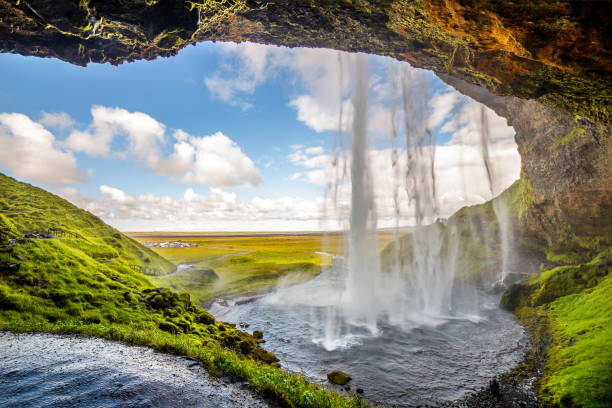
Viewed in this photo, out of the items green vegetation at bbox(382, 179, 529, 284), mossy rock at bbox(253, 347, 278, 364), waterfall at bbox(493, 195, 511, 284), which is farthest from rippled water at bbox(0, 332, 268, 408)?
waterfall at bbox(493, 195, 511, 284)

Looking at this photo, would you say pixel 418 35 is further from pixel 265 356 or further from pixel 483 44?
pixel 265 356

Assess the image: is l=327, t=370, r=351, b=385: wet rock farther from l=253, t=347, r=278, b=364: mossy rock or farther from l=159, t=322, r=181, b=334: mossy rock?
l=159, t=322, r=181, b=334: mossy rock

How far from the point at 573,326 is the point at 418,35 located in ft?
82.2

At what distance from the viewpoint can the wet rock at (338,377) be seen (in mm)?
15072

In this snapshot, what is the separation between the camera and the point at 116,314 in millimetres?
17281

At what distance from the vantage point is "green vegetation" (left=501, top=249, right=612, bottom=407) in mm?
11602

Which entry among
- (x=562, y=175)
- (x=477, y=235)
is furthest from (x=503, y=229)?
(x=562, y=175)

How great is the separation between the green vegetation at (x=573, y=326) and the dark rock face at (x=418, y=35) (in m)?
9.14

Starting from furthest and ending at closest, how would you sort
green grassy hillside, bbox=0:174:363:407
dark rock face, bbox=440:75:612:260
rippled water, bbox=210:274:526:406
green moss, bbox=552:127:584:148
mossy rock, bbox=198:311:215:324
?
green moss, bbox=552:127:584:148 → dark rock face, bbox=440:75:612:260 → mossy rock, bbox=198:311:215:324 → rippled water, bbox=210:274:526:406 → green grassy hillside, bbox=0:174:363:407

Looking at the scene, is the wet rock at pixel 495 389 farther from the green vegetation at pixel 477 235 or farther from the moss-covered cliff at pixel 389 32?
the green vegetation at pixel 477 235

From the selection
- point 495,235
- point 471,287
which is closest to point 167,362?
point 471,287

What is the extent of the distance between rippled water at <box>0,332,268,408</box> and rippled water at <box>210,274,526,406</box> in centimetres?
851

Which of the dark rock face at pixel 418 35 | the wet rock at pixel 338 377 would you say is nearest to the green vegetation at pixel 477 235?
the dark rock face at pixel 418 35

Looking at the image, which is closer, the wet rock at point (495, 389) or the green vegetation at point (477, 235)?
the wet rock at point (495, 389)
